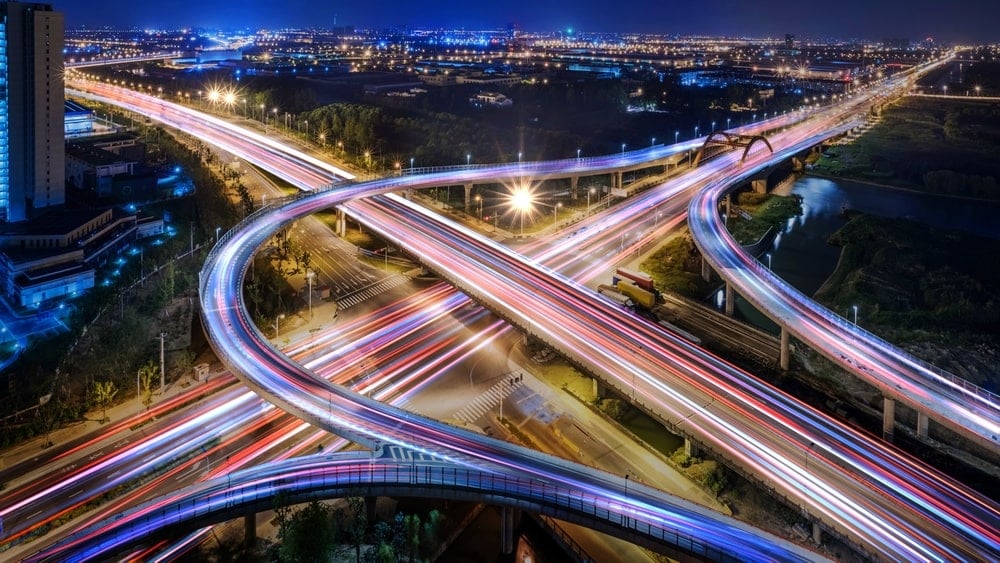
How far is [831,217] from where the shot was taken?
44562 millimetres

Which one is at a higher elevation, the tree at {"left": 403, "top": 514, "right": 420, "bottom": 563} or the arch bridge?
the arch bridge

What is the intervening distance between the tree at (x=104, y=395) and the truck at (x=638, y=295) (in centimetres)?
1764

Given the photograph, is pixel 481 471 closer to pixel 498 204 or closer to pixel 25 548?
pixel 25 548

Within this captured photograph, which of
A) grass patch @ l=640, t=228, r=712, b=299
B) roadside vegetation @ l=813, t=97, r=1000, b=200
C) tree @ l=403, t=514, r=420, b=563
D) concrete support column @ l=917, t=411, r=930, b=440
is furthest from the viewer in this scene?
roadside vegetation @ l=813, t=97, r=1000, b=200

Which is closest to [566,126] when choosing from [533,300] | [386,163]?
[386,163]

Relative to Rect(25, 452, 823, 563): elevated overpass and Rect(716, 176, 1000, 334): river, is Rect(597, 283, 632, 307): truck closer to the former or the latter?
Rect(716, 176, 1000, 334): river

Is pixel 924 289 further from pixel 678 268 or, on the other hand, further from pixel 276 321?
Result: pixel 276 321

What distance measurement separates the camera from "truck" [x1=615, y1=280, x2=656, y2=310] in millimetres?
24516

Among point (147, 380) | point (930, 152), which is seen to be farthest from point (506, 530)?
point (930, 152)

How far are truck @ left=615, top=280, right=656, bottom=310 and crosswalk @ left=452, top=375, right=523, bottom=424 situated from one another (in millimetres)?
6646

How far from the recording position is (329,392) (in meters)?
16.1

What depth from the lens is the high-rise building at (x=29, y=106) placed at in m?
28.0

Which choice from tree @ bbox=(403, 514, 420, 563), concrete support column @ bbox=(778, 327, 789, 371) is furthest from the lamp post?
concrete support column @ bbox=(778, 327, 789, 371)

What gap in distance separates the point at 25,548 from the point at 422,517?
8.20 m
